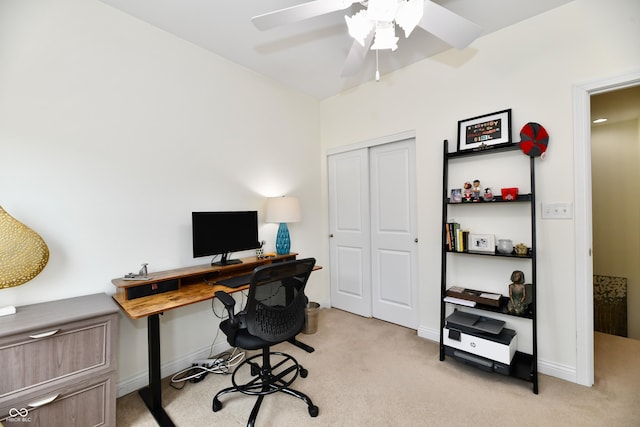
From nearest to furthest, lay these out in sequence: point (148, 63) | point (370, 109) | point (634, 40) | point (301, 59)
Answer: point (634, 40) → point (148, 63) → point (301, 59) → point (370, 109)

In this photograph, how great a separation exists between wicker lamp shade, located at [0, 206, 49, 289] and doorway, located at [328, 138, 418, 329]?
2736 mm

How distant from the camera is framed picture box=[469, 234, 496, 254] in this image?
7.48 feet

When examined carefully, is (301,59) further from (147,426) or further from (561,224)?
(147,426)

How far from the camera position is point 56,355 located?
4.78 feet

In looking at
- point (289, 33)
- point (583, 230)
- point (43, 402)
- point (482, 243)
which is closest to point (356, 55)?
point (289, 33)

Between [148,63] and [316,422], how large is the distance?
2.84 m

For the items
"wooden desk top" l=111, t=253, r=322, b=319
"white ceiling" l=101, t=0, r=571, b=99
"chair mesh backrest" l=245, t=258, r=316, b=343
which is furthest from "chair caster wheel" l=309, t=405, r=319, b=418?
"white ceiling" l=101, t=0, r=571, b=99

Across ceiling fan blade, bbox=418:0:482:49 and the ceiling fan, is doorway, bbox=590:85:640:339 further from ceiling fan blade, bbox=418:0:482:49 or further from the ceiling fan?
the ceiling fan

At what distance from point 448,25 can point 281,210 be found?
1993 mm

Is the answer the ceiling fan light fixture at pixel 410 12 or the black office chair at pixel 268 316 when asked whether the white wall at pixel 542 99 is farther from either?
the black office chair at pixel 268 316

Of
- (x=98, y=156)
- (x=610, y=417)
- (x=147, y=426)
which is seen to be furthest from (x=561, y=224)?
(x=98, y=156)

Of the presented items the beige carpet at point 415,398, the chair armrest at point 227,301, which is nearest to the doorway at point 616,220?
the beige carpet at point 415,398

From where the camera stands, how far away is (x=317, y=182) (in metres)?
3.69

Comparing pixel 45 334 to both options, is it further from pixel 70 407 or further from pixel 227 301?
pixel 227 301
